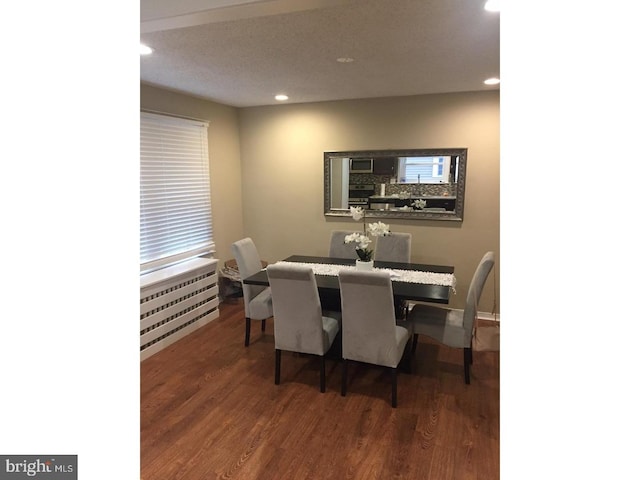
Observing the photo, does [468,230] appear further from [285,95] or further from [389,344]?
[285,95]

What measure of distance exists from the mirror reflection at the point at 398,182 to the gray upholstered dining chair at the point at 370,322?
6.46ft

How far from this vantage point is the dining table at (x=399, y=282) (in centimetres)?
279

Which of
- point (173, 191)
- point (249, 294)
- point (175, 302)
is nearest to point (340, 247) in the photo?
point (249, 294)

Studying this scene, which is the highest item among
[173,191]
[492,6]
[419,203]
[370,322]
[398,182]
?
[492,6]

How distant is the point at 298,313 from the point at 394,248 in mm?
1525

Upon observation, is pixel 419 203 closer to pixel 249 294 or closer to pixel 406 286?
pixel 406 286

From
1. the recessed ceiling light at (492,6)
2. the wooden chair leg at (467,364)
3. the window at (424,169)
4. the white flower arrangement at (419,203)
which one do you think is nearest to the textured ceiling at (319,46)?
the recessed ceiling light at (492,6)

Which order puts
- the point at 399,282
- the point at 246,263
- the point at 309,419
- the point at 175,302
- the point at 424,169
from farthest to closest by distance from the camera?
the point at 424,169 < the point at 175,302 < the point at 246,263 < the point at 399,282 < the point at 309,419

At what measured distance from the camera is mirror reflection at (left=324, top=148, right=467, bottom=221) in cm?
425

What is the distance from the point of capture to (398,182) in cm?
443

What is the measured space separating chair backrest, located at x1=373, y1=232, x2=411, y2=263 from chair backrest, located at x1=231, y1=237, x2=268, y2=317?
4.00ft

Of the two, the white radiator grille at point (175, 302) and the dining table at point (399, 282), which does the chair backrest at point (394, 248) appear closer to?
the dining table at point (399, 282)

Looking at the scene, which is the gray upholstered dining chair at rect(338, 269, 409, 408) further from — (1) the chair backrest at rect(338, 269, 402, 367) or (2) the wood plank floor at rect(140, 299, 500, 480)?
(2) the wood plank floor at rect(140, 299, 500, 480)
